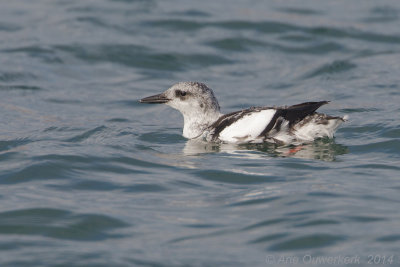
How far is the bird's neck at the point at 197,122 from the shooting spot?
10.7 meters

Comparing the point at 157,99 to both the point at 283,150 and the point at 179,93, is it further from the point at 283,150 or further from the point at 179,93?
the point at 283,150

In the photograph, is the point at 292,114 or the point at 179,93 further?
the point at 179,93

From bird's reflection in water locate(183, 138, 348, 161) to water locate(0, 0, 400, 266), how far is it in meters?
0.04

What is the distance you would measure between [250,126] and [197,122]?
4.53 ft

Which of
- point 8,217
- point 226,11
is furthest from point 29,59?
point 8,217

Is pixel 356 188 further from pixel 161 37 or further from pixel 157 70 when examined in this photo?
pixel 161 37

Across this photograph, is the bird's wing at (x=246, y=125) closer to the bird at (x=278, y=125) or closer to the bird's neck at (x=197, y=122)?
the bird at (x=278, y=125)

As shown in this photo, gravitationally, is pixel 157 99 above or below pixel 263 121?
above

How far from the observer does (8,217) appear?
24.0 feet

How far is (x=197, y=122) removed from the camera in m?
10.7
